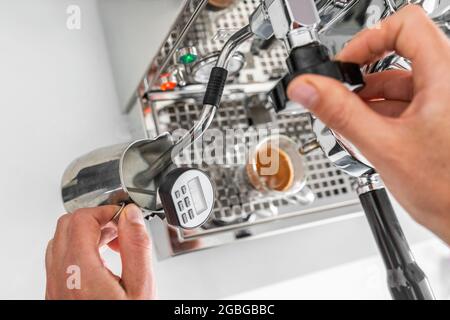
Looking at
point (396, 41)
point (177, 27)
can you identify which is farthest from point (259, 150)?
point (396, 41)

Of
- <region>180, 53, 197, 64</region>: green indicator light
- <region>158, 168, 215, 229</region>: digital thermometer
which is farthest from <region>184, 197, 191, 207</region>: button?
<region>180, 53, 197, 64</region>: green indicator light

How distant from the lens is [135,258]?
0.39 meters

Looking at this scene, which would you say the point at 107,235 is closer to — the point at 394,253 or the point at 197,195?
the point at 197,195

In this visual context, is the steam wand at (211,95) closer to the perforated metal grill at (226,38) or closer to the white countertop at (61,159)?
the perforated metal grill at (226,38)

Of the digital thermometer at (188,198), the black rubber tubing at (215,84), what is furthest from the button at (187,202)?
the black rubber tubing at (215,84)

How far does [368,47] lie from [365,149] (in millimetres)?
88

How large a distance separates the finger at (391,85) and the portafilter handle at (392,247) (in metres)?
0.08

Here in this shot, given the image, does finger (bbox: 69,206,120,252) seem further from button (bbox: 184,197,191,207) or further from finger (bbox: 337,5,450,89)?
finger (bbox: 337,5,450,89)

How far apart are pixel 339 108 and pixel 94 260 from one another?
0.81ft

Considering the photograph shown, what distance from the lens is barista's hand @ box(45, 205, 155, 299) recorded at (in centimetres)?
37

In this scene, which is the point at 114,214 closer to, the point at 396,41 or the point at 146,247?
the point at 146,247

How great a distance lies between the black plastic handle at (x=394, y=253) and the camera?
374mm

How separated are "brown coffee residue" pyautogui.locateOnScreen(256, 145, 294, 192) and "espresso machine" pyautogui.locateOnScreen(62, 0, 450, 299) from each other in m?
0.02

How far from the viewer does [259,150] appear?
666mm
